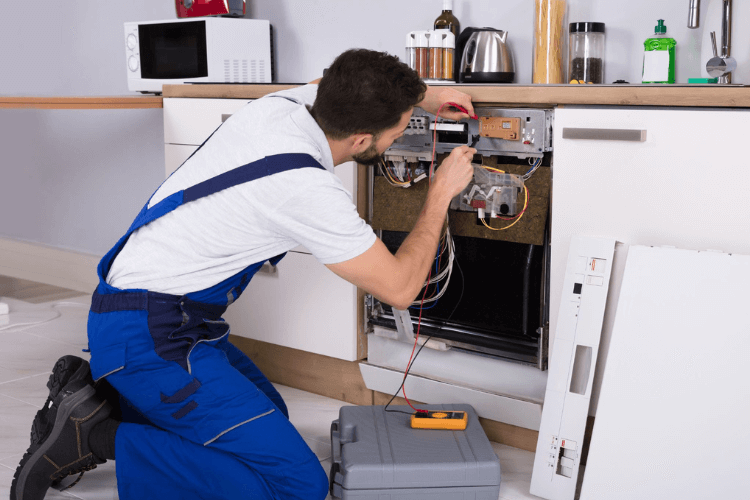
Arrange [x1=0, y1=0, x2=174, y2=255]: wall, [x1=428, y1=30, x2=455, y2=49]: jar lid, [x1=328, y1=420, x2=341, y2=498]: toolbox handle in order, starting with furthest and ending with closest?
[x1=0, y1=0, x2=174, y2=255]: wall
[x1=428, y1=30, x2=455, y2=49]: jar lid
[x1=328, y1=420, x2=341, y2=498]: toolbox handle

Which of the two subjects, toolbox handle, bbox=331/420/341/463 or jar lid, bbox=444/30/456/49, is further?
jar lid, bbox=444/30/456/49

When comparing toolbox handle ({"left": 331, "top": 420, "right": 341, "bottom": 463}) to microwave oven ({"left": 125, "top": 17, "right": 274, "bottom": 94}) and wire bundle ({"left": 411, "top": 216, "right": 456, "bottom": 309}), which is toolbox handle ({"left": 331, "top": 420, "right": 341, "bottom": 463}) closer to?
wire bundle ({"left": 411, "top": 216, "right": 456, "bottom": 309})

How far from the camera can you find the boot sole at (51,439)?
5.90ft

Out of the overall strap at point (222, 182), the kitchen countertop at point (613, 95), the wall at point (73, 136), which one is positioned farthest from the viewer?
the wall at point (73, 136)

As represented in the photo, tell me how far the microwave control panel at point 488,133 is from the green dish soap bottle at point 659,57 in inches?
17.2

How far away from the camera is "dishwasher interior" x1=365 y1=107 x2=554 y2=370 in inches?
78.4

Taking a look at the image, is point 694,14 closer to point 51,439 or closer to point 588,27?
point 588,27

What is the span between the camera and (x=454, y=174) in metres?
1.87

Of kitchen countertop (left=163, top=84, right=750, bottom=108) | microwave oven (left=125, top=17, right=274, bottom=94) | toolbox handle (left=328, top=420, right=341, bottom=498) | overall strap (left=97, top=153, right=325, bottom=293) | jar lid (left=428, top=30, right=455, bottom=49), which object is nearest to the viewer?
overall strap (left=97, top=153, right=325, bottom=293)

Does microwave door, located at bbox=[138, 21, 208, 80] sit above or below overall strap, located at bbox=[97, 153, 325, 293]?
above

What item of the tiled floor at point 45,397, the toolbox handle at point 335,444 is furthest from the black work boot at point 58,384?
the toolbox handle at point 335,444

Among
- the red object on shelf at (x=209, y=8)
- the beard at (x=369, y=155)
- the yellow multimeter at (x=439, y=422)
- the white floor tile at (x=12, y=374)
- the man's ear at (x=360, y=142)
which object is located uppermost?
the red object on shelf at (x=209, y=8)

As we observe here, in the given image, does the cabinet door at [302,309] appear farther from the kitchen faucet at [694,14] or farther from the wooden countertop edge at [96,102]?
the kitchen faucet at [694,14]

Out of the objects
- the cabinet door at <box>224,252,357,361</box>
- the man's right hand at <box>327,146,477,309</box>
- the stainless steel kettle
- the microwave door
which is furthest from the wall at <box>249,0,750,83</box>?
the cabinet door at <box>224,252,357,361</box>
